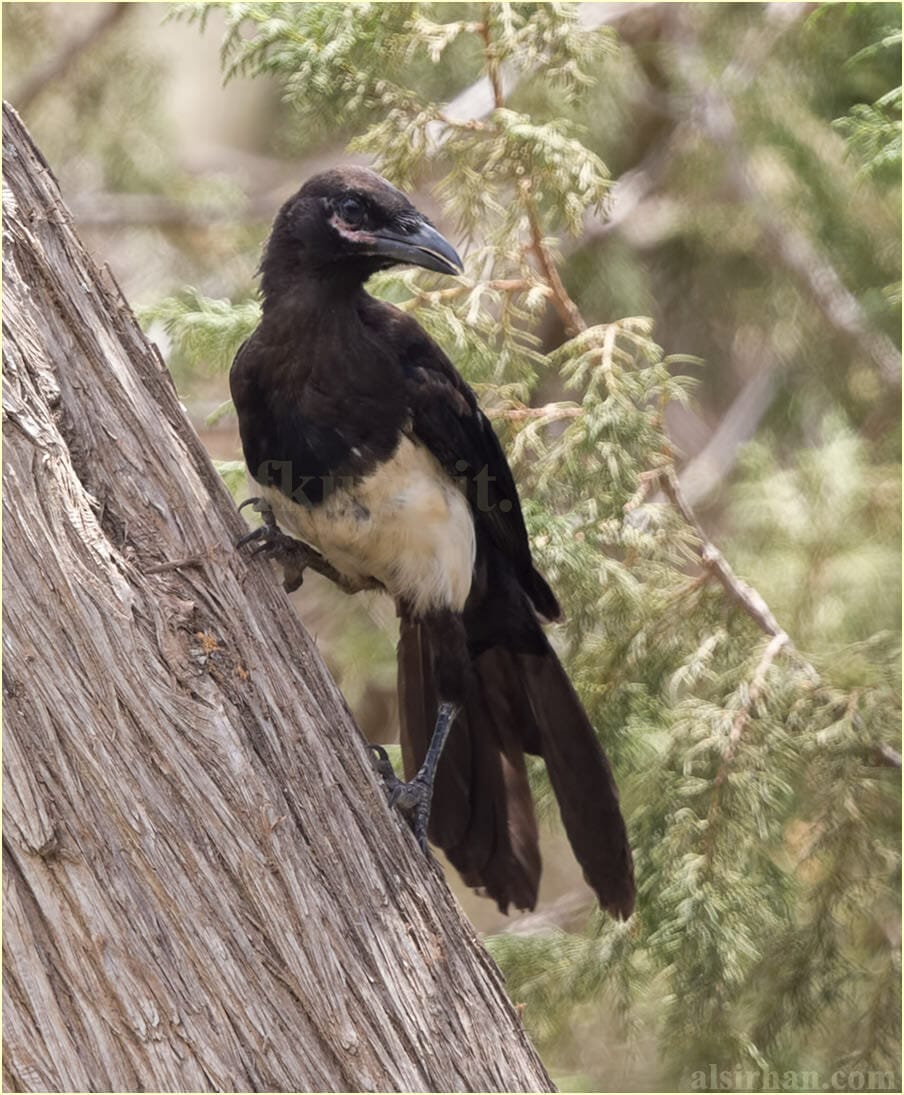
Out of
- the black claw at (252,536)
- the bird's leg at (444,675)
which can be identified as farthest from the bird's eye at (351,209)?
the bird's leg at (444,675)

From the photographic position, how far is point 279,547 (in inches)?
129

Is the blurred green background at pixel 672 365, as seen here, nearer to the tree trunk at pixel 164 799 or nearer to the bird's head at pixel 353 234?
the bird's head at pixel 353 234

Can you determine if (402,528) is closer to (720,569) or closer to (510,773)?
(510,773)

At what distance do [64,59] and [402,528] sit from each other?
343 cm

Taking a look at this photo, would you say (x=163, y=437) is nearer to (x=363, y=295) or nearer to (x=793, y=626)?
(x=363, y=295)

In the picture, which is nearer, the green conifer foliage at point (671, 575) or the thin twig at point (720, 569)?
the green conifer foliage at point (671, 575)

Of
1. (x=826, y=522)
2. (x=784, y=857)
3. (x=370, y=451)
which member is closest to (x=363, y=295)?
(x=370, y=451)

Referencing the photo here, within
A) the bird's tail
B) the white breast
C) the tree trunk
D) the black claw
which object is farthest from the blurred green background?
the tree trunk

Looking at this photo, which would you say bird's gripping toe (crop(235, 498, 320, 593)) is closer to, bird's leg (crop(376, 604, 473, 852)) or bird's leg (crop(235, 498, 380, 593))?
bird's leg (crop(235, 498, 380, 593))

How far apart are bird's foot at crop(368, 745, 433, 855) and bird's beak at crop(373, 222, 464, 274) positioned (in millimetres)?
1088

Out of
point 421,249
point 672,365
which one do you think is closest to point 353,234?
point 421,249

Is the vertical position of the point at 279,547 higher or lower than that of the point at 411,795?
higher

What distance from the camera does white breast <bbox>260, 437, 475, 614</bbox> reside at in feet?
10.7

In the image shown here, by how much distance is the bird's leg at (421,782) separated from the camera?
10.7 ft
